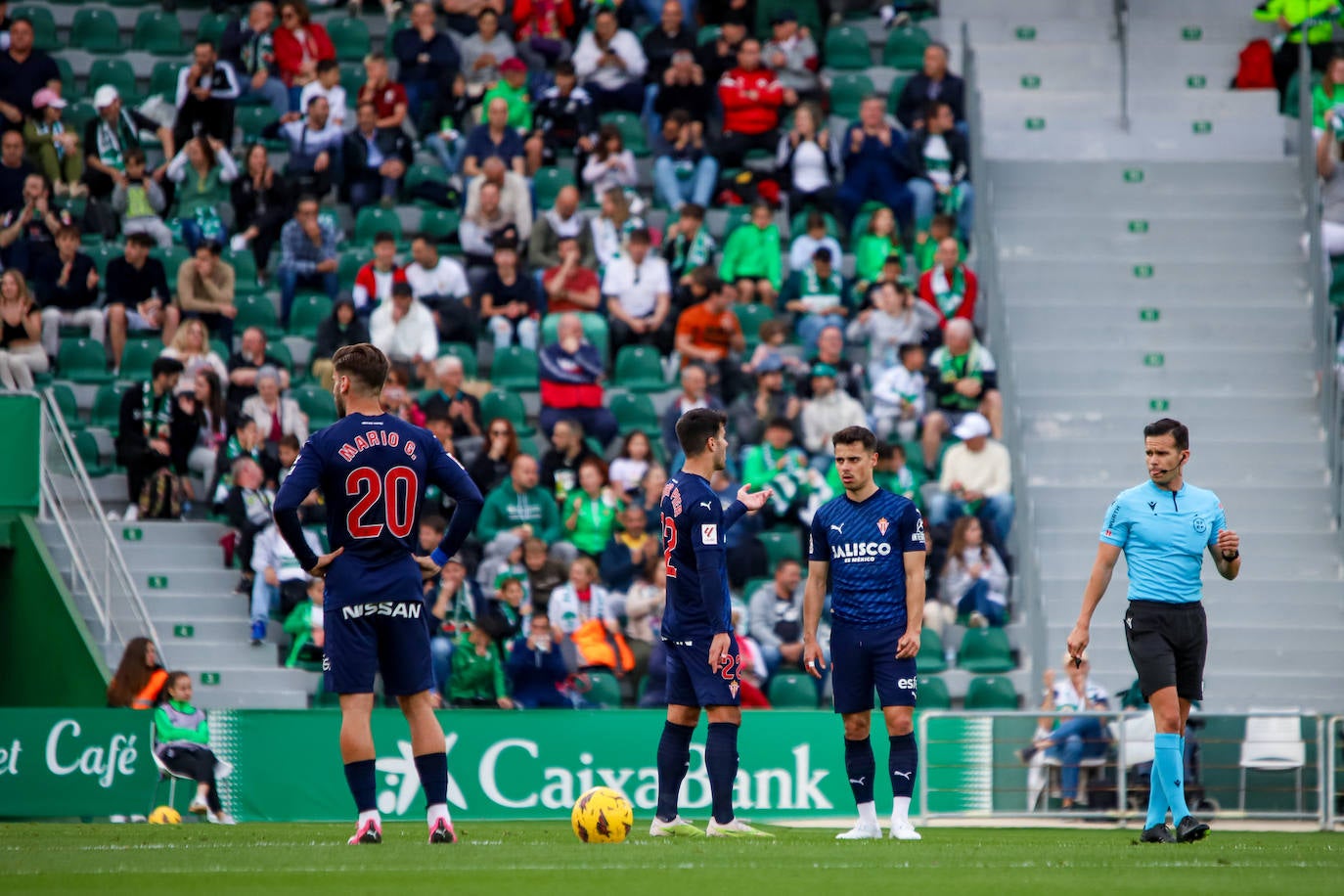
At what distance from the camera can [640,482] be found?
17.4m

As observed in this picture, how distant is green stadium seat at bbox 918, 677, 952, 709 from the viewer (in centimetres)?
1591

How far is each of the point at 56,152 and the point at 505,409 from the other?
589 cm

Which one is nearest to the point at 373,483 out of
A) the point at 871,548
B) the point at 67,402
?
the point at 871,548

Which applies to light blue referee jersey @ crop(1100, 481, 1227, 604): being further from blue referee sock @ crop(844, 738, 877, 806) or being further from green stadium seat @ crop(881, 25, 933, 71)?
green stadium seat @ crop(881, 25, 933, 71)

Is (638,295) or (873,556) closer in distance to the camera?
(873,556)

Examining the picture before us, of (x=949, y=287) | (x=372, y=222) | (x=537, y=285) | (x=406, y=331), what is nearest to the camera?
(x=406, y=331)

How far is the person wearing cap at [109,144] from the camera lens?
20078 millimetres

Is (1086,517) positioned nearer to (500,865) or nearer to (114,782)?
(114,782)

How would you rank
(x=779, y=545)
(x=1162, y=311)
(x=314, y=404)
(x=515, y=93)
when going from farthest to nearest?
1. (x=515, y=93)
2. (x=1162, y=311)
3. (x=314, y=404)
4. (x=779, y=545)

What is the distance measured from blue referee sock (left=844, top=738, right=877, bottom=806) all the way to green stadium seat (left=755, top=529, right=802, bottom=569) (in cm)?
667

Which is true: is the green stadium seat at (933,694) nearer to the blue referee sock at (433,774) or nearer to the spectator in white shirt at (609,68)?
the blue referee sock at (433,774)

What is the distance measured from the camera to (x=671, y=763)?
10.0 metres

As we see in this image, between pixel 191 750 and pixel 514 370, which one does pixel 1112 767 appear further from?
pixel 514 370


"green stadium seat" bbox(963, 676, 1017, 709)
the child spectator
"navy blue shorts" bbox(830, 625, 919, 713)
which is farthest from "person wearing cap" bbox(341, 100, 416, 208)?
"navy blue shorts" bbox(830, 625, 919, 713)
